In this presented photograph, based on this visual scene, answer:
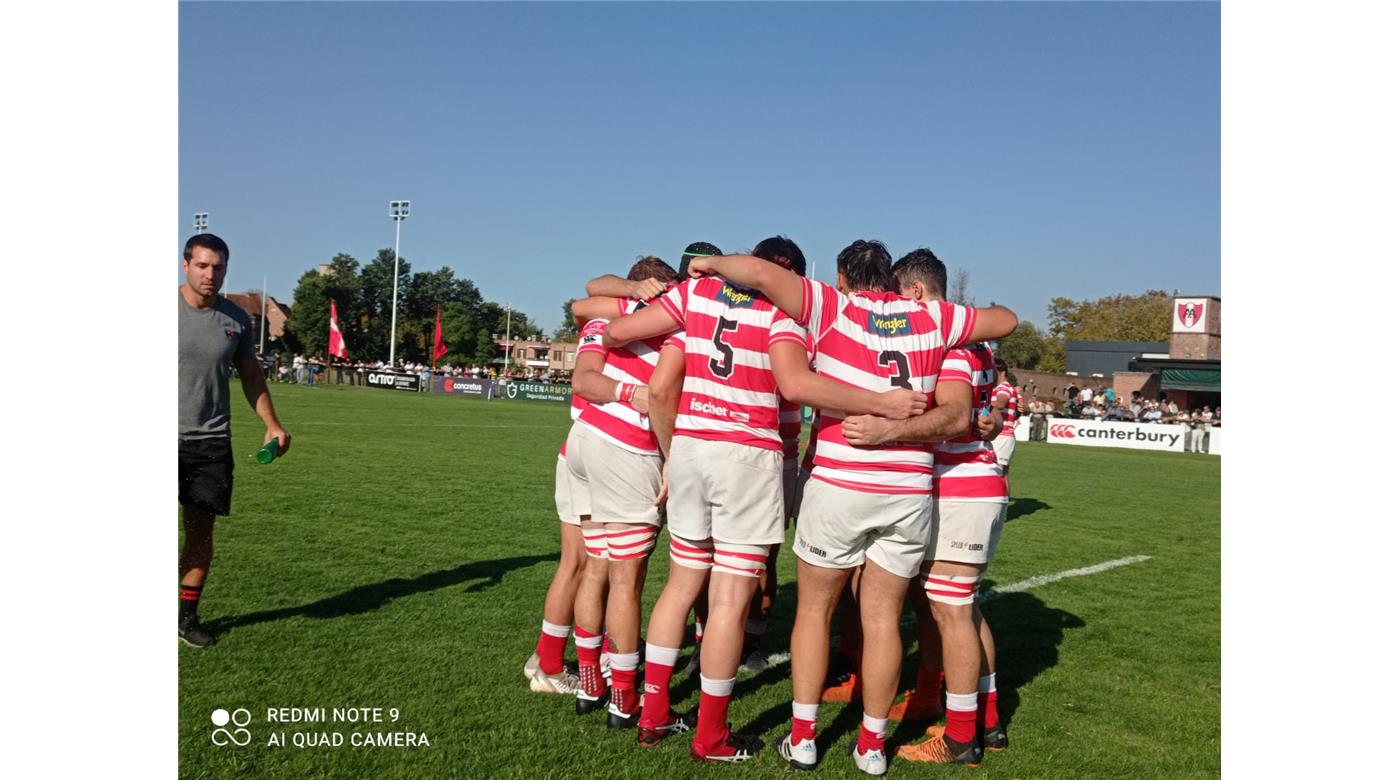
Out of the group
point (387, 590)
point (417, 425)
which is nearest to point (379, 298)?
point (417, 425)

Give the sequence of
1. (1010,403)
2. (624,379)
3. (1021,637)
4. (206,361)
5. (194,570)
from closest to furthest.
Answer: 1. (624,379)
2. (206,361)
3. (194,570)
4. (1021,637)
5. (1010,403)

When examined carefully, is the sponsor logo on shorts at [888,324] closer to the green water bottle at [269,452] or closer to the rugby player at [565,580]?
the rugby player at [565,580]

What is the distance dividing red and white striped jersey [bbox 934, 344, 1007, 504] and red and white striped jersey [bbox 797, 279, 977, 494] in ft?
0.92

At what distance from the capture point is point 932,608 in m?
4.06

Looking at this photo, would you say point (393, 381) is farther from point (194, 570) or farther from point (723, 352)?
point (723, 352)

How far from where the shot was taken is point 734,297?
3736 millimetres

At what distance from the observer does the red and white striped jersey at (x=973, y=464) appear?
3.93m

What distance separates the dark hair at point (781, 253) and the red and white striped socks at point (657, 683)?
5.42 ft

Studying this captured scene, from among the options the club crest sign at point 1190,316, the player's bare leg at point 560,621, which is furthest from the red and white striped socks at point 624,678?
the club crest sign at point 1190,316

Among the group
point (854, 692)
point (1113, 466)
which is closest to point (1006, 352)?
point (1113, 466)

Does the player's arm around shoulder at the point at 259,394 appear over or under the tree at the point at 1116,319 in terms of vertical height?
under

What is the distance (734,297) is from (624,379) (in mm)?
821

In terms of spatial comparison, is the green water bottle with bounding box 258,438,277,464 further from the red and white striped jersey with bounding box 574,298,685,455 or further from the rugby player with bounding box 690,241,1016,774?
the rugby player with bounding box 690,241,1016,774

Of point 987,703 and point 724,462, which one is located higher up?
point 724,462
